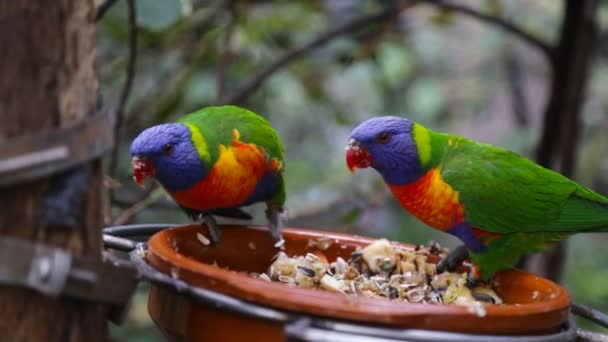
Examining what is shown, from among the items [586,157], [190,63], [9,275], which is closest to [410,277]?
[9,275]

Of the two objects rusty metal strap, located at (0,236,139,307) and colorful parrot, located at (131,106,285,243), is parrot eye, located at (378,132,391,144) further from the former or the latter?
rusty metal strap, located at (0,236,139,307)

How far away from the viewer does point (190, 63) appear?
3098 mm

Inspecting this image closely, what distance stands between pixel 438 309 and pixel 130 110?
2223 mm

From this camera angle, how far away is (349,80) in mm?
4738

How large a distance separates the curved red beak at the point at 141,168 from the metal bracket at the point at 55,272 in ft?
1.72

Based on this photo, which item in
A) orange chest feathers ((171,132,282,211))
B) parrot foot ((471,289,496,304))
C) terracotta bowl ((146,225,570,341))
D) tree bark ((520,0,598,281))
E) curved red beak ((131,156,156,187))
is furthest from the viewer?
tree bark ((520,0,598,281))

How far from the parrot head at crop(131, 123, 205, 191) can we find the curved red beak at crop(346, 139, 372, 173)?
302mm

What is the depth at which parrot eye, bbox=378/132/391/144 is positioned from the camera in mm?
1704

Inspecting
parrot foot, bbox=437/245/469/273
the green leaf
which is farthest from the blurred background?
parrot foot, bbox=437/245/469/273

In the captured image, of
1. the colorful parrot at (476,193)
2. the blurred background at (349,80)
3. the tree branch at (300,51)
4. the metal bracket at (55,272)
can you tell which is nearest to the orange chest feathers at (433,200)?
the colorful parrot at (476,193)

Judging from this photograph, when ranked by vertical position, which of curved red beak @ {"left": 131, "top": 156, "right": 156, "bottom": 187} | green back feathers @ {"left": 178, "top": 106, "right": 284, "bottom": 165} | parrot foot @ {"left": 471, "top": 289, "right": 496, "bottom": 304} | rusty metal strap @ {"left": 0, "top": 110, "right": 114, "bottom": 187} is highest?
rusty metal strap @ {"left": 0, "top": 110, "right": 114, "bottom": 187}

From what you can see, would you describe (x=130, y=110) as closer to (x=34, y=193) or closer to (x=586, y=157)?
(x=34, y=193)

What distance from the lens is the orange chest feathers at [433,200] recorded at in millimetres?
1699

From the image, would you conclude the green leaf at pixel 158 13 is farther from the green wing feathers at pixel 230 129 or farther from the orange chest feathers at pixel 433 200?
the orange chest feathers at pixel 433 200
